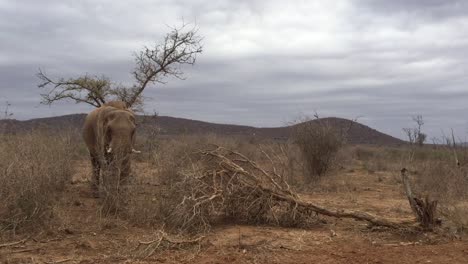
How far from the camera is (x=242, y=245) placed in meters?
8.22

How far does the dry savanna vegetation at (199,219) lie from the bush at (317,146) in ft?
20.0

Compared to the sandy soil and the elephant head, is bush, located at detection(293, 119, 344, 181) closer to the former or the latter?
the elephant head

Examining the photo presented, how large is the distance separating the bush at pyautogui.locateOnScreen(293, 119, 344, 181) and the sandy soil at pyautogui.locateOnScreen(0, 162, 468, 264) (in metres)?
7.82

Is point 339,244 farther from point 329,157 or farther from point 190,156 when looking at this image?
point 329,157

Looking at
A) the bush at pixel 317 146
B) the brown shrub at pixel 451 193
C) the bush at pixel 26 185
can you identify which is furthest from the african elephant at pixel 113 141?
the bush at pixel 317 146

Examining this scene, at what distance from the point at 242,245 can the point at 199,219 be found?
1.13 m

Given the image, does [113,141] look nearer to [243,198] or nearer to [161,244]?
[243,198]

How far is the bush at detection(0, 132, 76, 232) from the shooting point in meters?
8.44

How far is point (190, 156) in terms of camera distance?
1062 centimetres

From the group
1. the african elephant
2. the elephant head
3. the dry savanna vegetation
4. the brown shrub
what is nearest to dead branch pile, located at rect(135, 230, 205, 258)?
the dry savanna vegetation

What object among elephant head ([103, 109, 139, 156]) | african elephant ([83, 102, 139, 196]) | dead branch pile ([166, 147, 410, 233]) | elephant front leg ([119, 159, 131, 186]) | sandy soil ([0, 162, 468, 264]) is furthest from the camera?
elephant head ([103, 109, 139, 156])

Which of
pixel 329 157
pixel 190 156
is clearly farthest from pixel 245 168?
pixel 329 157

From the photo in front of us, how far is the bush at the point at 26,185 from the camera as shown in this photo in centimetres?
844

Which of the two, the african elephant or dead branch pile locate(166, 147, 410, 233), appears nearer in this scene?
A: dead branch pile locate(166, 147, 410, 233)
